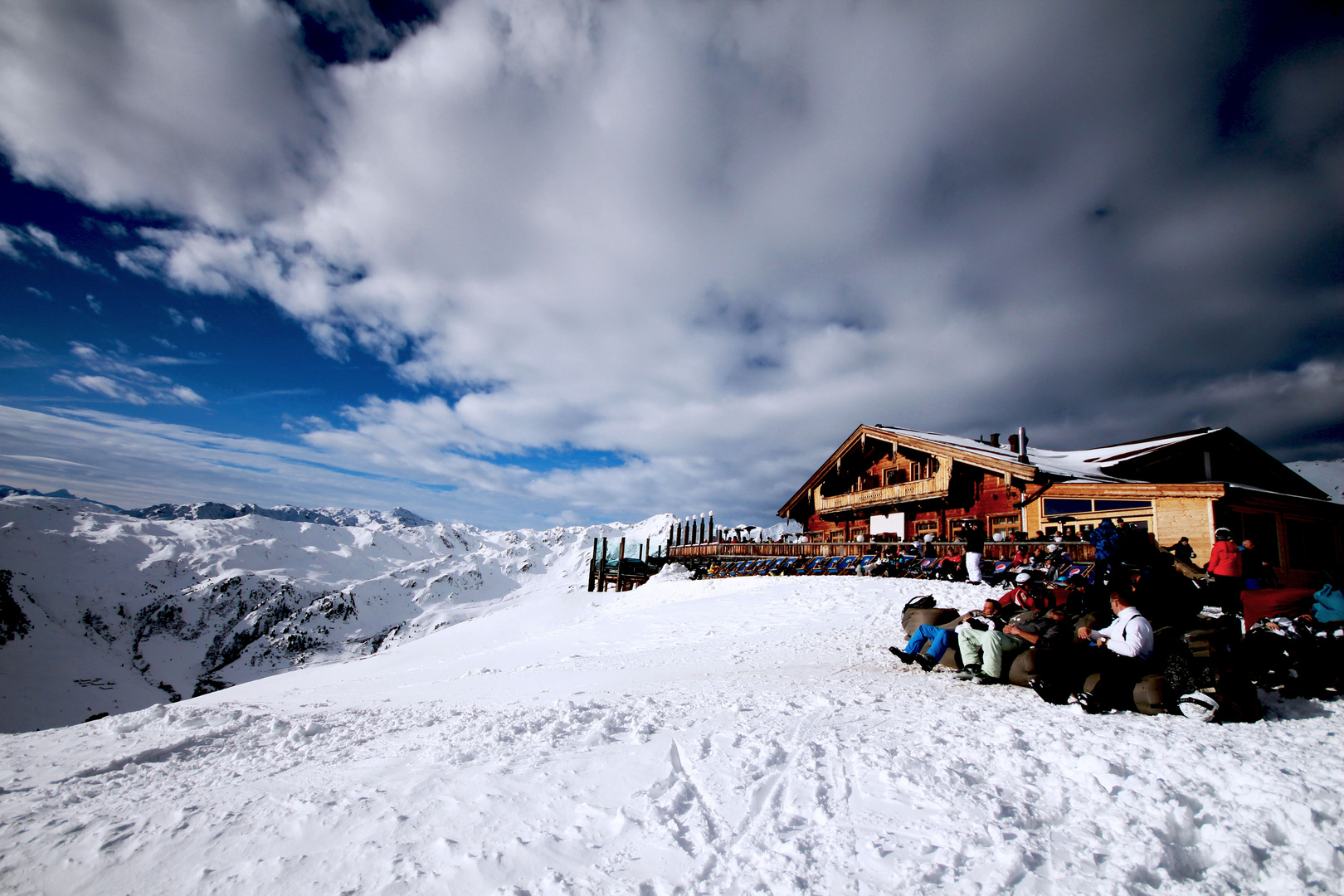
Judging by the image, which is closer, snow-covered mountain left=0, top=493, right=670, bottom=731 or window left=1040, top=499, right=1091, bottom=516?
window left=1040, top=499, right=1091, bottom=516

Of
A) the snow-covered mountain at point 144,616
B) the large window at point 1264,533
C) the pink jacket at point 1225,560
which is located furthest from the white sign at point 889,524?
the snow-covered mountain at point 144,616

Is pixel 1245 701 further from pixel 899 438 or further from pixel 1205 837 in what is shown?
pixel 899 438

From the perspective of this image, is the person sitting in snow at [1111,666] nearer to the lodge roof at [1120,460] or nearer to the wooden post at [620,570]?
the lodge roof at [1120,460]

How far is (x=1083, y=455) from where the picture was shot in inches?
883

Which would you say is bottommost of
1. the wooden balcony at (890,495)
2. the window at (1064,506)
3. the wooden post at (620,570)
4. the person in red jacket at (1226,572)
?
the wooden post at (620,570)

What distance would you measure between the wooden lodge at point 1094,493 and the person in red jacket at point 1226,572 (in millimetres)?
2807

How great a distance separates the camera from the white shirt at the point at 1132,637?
5.52m

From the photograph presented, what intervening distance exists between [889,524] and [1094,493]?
968 centimetres

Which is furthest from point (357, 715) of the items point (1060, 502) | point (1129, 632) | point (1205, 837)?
point (1060, 502)

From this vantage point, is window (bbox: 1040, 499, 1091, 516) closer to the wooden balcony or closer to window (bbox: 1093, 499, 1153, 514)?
window (bbox: 1093, 499, 1153, 514)

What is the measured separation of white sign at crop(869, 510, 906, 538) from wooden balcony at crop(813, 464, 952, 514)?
731 mm

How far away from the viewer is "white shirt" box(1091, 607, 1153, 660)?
552cm

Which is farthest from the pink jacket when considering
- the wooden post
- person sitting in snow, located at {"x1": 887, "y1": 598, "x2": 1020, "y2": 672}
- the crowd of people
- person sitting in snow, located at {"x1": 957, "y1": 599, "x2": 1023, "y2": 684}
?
the wooden post

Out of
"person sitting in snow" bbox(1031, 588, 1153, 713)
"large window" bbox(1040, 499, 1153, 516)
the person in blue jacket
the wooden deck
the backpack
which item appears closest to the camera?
"person sitting in snow" bbox(1031, 588, 1153, 713)
